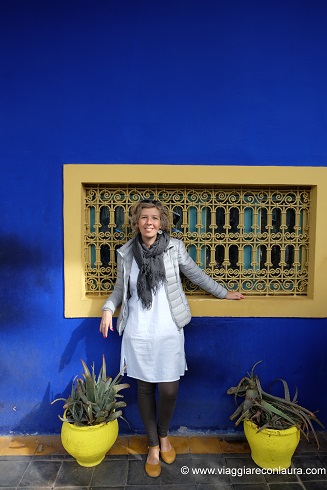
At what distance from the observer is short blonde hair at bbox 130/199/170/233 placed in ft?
8.68

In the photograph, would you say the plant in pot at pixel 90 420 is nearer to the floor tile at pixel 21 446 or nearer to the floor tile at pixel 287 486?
the floor tile at pixel 21 446

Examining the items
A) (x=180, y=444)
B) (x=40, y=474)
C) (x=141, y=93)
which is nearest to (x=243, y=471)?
(x=180, y=444)

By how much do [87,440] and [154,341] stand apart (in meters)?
0.81

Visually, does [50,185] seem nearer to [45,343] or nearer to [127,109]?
[127,109]

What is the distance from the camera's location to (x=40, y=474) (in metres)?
2.62

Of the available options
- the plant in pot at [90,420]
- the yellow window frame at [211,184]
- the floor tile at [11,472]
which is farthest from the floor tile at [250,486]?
the floor tile at [11,472]

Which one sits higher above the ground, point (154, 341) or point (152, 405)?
point (154, 341)

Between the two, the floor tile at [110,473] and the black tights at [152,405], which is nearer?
the floor tile at [110,473]

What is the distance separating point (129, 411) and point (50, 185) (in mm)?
1964

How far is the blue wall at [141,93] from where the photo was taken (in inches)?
113

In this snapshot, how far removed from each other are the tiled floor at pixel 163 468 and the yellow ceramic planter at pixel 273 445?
8 cm

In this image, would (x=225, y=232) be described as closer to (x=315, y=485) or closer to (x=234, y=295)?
(x=234, y=295)

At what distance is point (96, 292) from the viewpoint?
309 centimetres

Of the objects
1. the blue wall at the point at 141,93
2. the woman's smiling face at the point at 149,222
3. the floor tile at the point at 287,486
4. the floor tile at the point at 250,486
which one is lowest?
the floor tile at the point at 250,486
